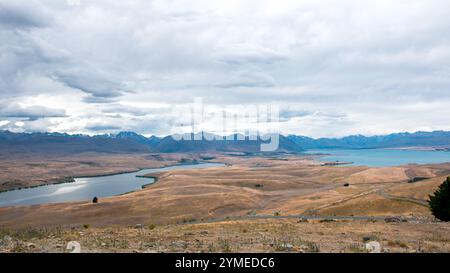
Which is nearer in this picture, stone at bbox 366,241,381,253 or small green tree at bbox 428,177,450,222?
stone at bbox 366,241,381,253

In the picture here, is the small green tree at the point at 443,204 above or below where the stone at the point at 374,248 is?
below

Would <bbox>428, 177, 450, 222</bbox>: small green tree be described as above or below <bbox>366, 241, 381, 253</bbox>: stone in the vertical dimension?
below

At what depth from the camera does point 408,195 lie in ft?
273

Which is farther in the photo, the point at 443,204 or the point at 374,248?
the point at 443,204

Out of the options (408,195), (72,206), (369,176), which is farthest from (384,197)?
(369,176)

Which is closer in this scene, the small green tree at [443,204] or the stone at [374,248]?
the stone at [374,248]

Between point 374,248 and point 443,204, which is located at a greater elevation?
point 374,248

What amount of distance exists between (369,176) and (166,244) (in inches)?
6633
